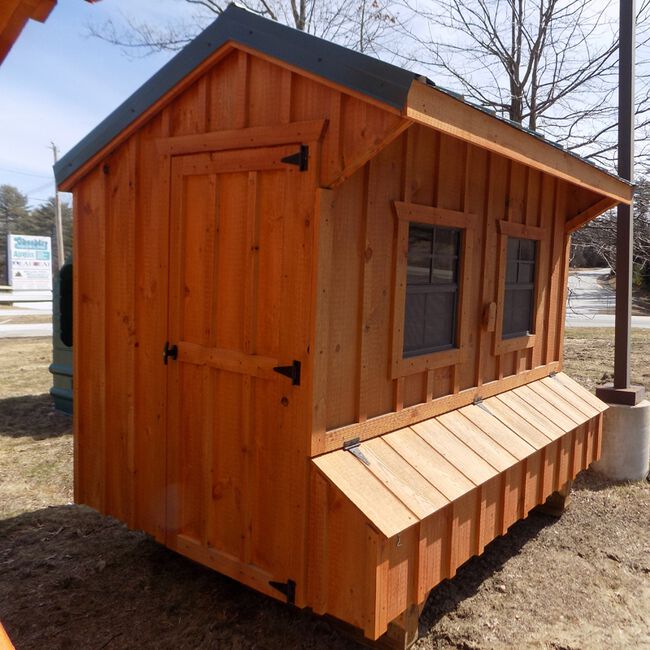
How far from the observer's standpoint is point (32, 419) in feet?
24.8

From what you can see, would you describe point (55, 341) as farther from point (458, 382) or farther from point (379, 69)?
point (379, 69)

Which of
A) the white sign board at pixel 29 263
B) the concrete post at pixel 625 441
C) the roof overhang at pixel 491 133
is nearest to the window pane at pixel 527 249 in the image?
the roof overhang at pixel 491 133

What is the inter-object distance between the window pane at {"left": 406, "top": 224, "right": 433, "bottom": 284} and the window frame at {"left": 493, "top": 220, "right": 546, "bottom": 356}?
0.92 m

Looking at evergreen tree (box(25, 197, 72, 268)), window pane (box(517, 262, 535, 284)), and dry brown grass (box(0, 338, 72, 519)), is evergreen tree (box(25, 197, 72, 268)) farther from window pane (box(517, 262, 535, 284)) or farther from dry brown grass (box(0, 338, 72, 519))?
window pane (box(517, 262, 535, 284))

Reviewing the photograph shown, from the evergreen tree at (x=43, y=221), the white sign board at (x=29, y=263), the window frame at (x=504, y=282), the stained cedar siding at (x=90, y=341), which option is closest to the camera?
the stained cedar siding at (x=90, y=341)

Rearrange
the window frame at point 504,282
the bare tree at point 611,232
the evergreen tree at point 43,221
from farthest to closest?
1. the evergreen tree at point 43,221
2. the bare tree at point 611,232
3. the window frame at point 504,282

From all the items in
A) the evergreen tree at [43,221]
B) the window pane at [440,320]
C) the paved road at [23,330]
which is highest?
the evergreen tree at [43,221]

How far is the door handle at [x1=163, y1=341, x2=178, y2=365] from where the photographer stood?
3.45 m

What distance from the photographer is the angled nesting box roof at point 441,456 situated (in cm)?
277

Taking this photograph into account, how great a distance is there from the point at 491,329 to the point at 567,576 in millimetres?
1760

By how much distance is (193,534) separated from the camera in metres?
3.47

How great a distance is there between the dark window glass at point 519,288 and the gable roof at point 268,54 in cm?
230

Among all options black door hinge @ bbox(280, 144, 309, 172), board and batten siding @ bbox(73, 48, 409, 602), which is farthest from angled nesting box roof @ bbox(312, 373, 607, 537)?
black door hinge @ bbox(280, 144, 309, 172)

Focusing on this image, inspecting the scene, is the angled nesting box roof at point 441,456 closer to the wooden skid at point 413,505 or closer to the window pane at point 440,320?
the wooden skid at point 413,505
